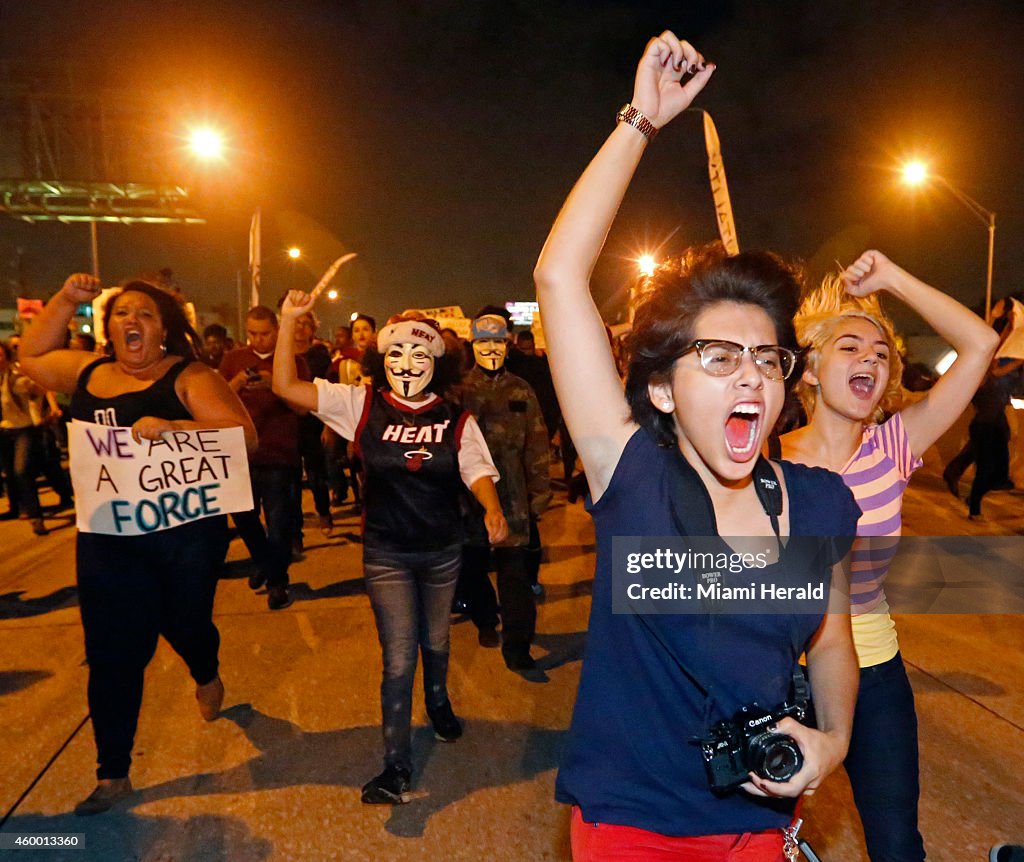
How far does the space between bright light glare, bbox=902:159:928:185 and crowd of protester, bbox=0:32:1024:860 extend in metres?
16.5

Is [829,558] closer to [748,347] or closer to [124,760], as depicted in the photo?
[748,347]

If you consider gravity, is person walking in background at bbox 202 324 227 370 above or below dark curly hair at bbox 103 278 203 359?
below

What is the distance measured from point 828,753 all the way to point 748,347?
0.80 m

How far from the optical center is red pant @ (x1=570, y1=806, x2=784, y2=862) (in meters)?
1.52

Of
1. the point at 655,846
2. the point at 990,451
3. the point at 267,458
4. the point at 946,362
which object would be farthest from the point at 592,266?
the point at 946,362

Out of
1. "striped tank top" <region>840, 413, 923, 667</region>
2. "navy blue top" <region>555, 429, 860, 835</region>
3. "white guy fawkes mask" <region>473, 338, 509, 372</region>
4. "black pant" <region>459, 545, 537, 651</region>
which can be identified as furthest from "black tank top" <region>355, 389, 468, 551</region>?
"navy blue top" <region>555, 429, 860, 835</region>

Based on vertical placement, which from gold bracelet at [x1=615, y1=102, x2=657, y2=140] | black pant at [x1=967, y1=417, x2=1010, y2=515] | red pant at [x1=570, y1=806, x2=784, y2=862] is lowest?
black pant at [x1=967, y1=417, x2=1010, y2=515]

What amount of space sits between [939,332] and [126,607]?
3.38 m

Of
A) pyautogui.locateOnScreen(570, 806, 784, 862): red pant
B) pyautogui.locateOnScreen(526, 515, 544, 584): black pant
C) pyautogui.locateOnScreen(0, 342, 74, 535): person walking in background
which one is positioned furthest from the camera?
pyautogui.locateOnScreen(0, 342, 74, 535): person walking in background

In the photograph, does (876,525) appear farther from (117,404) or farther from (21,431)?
(21,431)

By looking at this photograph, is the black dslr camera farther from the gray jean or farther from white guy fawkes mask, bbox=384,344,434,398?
white guy fawkes mask, bbox=384,344,434,398

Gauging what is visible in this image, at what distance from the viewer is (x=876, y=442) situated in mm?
2697

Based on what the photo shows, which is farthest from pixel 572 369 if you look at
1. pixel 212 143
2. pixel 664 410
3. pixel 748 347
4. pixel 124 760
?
pixel 212 143

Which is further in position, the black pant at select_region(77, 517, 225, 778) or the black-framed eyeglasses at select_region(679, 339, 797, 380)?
the black pant at select_region(77, 517, 225, 778)
